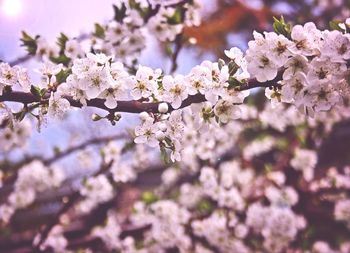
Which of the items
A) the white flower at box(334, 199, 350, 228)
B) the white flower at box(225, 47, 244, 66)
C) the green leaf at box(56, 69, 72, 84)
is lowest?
the white flower at box(334, 199, 350, 228)

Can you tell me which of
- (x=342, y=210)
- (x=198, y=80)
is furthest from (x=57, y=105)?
(x=342, y=210)

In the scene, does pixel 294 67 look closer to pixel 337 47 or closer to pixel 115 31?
pixel 337 47

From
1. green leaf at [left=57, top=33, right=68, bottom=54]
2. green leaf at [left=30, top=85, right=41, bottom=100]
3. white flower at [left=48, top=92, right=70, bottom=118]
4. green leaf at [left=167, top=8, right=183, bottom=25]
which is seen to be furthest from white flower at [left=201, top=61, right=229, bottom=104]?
green leaf at [left=57, top=33, right=68, bottom=54]

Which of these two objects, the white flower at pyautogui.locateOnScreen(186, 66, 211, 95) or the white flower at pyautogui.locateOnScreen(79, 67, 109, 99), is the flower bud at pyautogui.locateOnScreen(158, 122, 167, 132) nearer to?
the white flower at pyautogui.locateOnScreen(186, 66, 211, 95)

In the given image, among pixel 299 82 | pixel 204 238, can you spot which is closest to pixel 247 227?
pixel 204 238

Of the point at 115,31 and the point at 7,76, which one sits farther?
the point at 115,31

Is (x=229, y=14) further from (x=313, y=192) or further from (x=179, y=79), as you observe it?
(x=179, y=79)

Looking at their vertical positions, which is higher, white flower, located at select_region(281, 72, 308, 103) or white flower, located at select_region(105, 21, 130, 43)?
white flower, located at select_region(105, 21, 130, 43)
